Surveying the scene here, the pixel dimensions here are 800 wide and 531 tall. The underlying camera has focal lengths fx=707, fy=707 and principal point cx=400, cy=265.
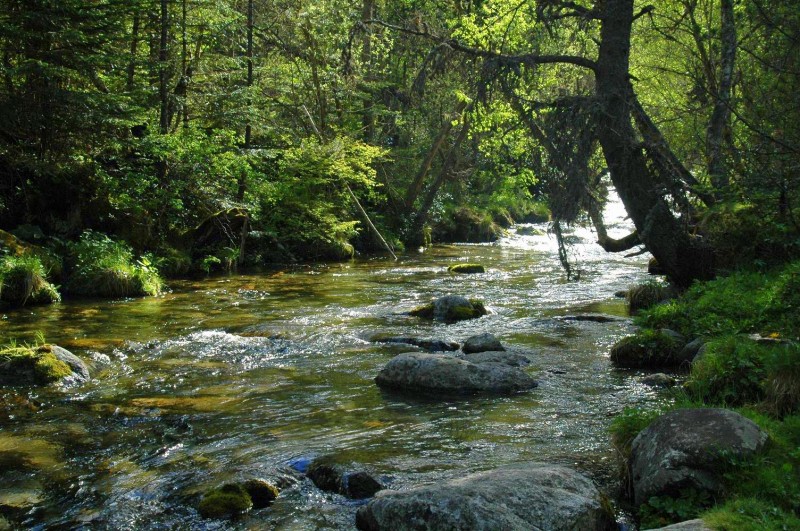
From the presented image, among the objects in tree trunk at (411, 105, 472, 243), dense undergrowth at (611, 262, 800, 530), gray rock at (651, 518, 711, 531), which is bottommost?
gray rock at (651, 518, 711, 531)

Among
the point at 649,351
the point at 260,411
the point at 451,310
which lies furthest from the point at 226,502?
the point at 451,310

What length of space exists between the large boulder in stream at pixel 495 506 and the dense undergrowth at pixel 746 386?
491 mm

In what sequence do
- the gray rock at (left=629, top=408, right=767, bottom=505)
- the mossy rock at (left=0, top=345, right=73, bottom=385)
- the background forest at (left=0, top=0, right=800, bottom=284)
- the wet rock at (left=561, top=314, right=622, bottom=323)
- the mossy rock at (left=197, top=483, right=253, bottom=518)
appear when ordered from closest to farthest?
the gray rock at (left=629, top=408, right=767, bottom=505)
the mossy rock at (left=197, top=483, right=253, bottom=518)
the mossy rock at (left=0, top=345, right=73, bottom=385)
the background forest at (left=0, top=0, right=800, bottom=284)
the wet rock at (left=561, top=314, right=622, bottom=323)

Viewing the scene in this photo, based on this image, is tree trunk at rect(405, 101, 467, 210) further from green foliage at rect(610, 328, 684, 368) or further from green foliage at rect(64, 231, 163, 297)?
green foliage at rect(610, 328, 684, 368)

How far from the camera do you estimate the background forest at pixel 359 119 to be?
36.6 ft

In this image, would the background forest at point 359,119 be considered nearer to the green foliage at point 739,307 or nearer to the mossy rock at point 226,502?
the green foliage at point 739,307

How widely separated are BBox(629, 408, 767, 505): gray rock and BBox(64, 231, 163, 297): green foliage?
41.9ft

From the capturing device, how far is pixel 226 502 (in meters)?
5.29

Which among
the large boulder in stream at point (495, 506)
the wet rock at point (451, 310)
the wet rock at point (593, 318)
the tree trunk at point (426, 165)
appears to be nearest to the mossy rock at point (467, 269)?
the wet rock at point (451, 310)

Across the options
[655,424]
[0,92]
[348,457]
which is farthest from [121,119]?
[655,424]

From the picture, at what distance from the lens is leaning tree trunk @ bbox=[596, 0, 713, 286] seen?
11.6 m

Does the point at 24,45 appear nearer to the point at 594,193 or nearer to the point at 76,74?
the point at 76,74

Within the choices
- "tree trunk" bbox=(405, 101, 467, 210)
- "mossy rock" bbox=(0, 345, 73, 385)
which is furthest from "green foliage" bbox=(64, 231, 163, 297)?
"tree trunk" bbox=(405, 101, 467, 210)

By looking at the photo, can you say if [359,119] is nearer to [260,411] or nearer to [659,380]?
[659,380]
